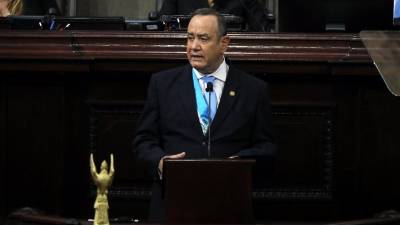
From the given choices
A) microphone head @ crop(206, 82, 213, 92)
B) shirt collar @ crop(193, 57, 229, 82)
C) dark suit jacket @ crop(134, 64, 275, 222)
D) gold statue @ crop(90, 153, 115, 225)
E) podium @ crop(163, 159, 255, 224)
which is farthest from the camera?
shirt collar @ crop(193, 57, 229, 82)

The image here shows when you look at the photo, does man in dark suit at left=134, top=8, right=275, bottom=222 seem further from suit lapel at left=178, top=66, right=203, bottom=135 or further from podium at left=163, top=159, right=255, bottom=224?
podium at left=163, top=159, right=255, bottom=224

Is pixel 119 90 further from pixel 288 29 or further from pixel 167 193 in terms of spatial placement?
pixel 167 193

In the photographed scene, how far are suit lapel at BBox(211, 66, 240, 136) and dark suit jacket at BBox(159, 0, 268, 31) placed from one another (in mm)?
1488

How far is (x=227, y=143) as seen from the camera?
3387 mm

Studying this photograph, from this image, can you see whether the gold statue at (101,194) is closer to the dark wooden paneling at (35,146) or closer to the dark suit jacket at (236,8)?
the dark wooden paneling at (35,146)

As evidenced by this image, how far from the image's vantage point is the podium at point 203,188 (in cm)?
267

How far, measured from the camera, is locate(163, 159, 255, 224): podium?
2666 millimetres

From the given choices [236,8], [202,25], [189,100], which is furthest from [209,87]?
[236,8]

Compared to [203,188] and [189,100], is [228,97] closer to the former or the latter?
[189,100]

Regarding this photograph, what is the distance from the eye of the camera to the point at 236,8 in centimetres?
532

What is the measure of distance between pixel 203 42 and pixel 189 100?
25 centimetres

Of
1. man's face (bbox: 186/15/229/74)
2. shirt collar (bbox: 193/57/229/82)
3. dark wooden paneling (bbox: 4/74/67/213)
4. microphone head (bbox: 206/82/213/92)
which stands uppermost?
man's face (bbox: 186/15/229/74)

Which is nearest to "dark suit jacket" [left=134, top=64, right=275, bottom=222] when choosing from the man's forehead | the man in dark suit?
the man in dark suit

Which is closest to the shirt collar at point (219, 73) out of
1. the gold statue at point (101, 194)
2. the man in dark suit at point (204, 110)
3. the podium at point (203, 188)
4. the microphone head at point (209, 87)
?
the man in dark suit at point (204, 110)
